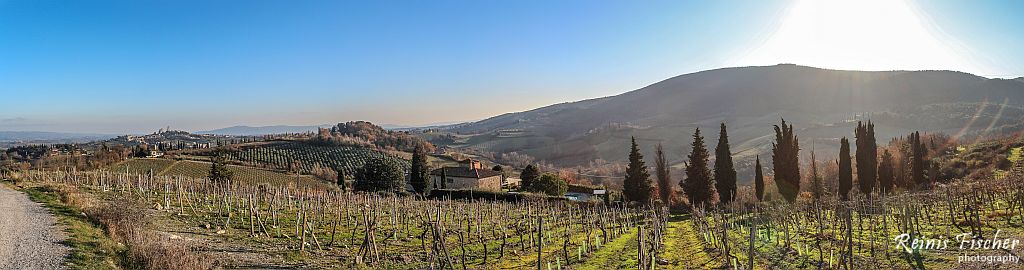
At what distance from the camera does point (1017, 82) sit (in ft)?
551

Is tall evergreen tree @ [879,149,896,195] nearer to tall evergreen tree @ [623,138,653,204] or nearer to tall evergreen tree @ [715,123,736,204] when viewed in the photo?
tall evergreen tree @ [715,123,736,204]

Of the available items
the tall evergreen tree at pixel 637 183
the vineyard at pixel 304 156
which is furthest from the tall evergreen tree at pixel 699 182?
the vineyard at pixel 304 156

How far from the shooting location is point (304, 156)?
94.6 meters

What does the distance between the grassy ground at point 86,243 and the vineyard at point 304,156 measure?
2328 inches

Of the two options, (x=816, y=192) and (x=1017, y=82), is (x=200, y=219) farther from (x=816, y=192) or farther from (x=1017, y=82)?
(x=1017, y=82)

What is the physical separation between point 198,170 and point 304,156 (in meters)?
28.6

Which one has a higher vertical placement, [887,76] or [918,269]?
[887,76]

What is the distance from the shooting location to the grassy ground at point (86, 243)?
12.3m

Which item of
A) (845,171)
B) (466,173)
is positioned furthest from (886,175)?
(466,173)

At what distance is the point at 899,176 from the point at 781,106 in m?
161

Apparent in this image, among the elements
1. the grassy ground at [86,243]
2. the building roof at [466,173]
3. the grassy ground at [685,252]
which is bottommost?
the building roof at [466,173]

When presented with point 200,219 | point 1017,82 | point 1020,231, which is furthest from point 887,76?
point 200,219

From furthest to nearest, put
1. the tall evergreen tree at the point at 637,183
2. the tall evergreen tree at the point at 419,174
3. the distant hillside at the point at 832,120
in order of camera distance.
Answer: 1. the distant hillside at the point at 832,120
2. the tall evergreen tree at the point at 419,174
3. the tall evergreen tree at the point at 637,183

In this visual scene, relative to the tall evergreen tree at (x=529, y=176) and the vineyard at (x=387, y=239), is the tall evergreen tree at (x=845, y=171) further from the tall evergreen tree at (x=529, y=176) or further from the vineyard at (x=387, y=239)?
the tall evergreen tree at (x=529, y=176)
